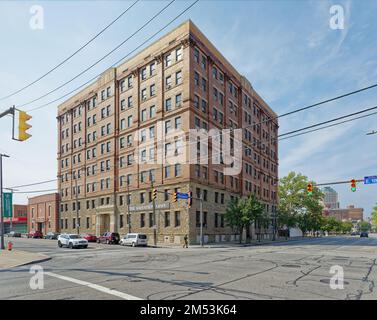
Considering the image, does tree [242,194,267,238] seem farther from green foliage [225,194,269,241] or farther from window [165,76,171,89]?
window [165,76,171,89]

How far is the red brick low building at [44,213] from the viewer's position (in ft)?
241

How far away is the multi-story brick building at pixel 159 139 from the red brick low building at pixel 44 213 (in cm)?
351

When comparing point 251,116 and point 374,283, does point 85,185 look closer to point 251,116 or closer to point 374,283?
point 251,116

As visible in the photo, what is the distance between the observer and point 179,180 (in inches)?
1746

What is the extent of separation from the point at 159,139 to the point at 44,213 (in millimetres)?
45355

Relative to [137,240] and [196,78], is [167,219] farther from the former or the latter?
[196,78]

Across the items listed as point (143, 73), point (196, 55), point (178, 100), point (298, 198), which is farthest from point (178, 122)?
point (298, 198)

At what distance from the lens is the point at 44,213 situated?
78250mm

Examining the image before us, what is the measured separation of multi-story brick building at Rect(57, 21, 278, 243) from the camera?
149 ft

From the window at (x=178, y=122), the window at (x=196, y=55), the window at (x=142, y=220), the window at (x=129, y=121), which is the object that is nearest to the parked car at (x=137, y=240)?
the window at (x=142, y=220)

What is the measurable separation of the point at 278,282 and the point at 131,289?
5.44 metres

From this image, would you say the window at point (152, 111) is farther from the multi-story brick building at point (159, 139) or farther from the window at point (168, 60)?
the window at point (168, 60)
